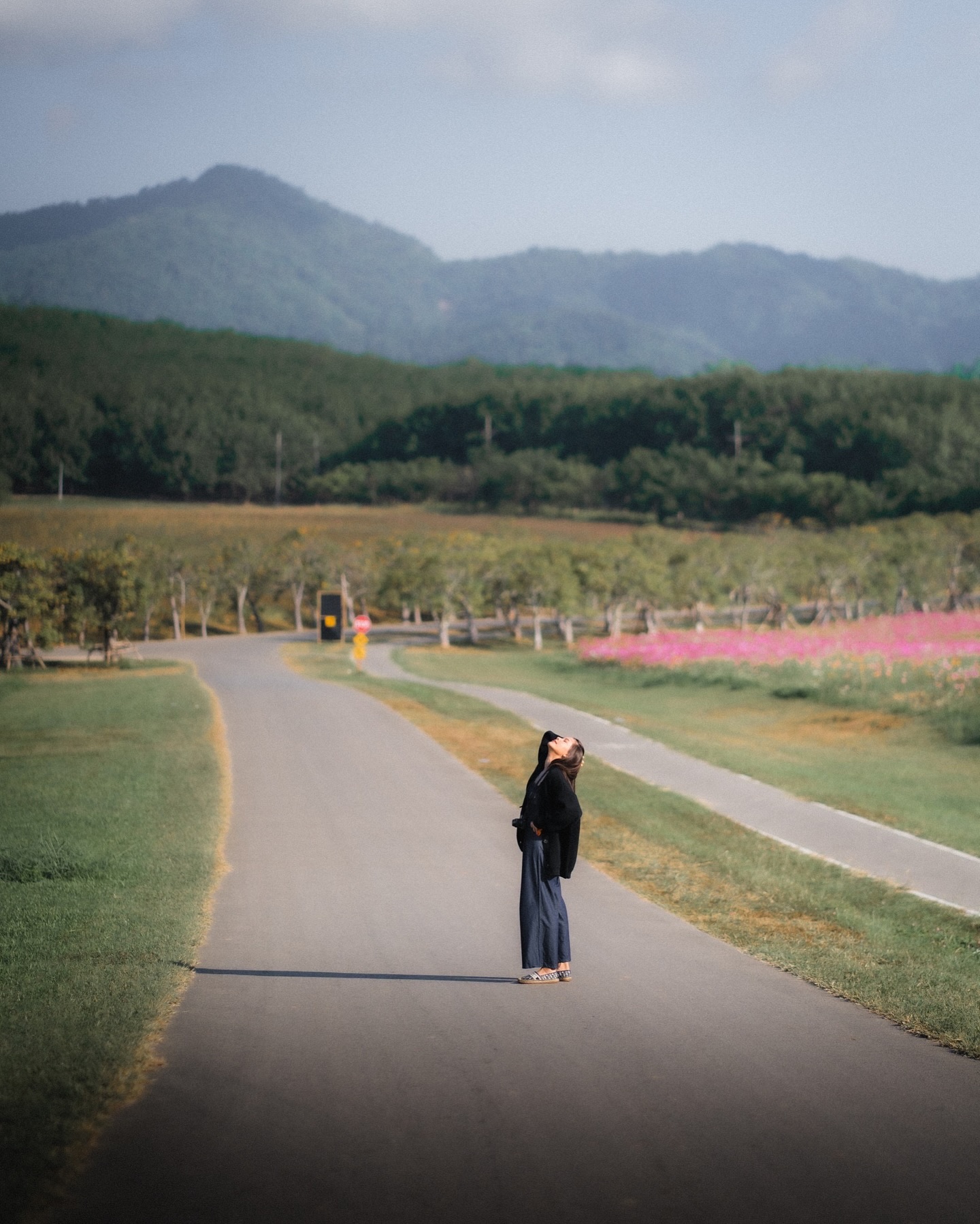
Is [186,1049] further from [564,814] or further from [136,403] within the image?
[136,403]

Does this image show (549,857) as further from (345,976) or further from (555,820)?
(345,976)

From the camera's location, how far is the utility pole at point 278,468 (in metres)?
133

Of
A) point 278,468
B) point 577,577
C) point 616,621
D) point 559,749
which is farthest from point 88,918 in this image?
point 278,468

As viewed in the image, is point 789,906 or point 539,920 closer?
point 539,920

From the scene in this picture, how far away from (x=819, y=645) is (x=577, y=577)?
2574 centimetres

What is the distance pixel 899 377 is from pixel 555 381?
57774 mm

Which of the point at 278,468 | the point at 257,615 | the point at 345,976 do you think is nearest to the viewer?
the point at 345,976

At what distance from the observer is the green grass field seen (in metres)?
19.8

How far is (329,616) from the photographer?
39062 mm

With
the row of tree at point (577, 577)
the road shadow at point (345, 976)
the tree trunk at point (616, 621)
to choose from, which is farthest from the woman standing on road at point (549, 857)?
the tree trunk at point (616, 621)

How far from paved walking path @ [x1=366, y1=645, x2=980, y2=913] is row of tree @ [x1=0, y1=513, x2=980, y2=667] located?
34433 millimetres

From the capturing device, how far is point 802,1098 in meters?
6.50

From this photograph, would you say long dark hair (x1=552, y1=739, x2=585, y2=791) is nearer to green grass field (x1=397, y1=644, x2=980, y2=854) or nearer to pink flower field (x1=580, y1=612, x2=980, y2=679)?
green grass field (x1=397, y1=644, x2=980, y2=854)

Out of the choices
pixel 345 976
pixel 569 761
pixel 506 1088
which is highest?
pixel 569 761
